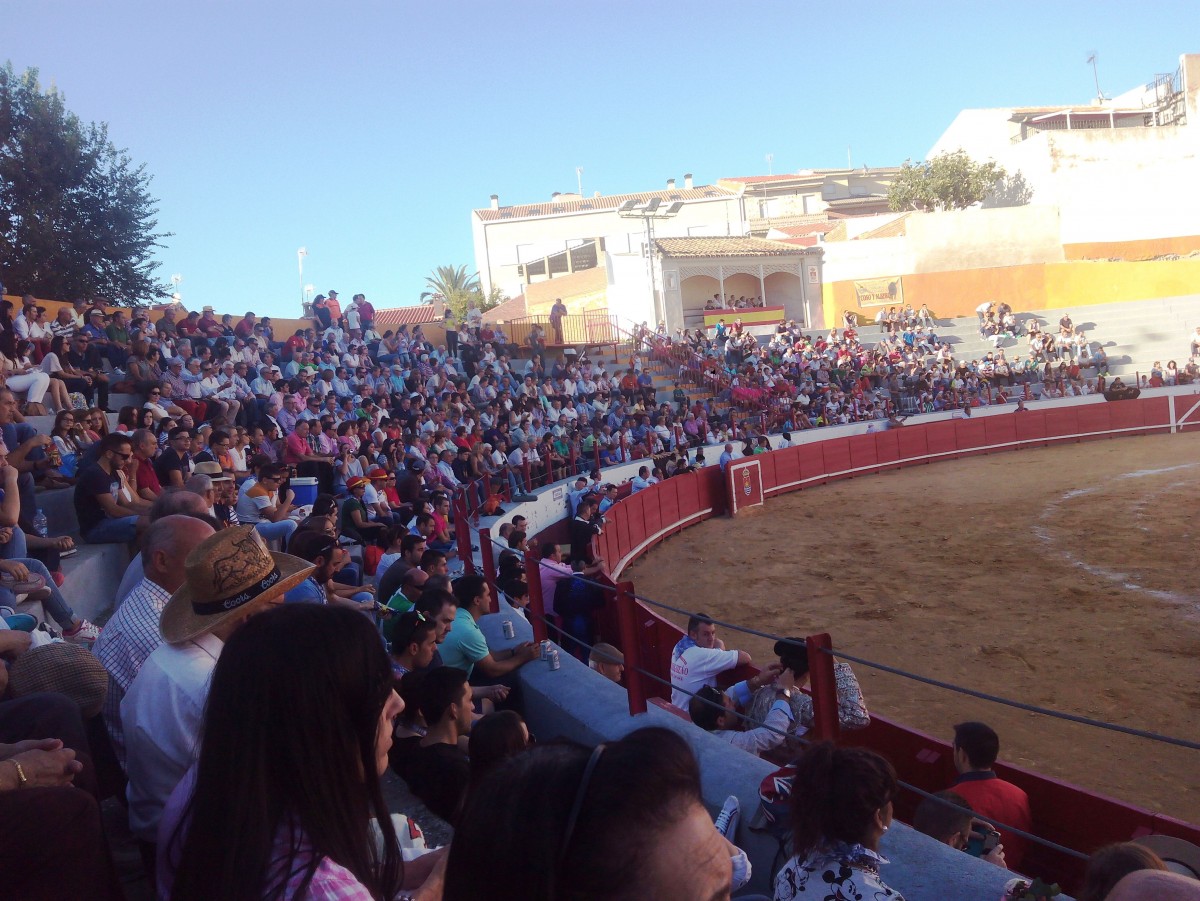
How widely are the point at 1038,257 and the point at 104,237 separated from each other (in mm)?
36029

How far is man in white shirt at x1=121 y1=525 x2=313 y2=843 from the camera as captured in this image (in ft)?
7.05

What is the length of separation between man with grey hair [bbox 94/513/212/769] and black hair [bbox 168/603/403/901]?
4.91 feet

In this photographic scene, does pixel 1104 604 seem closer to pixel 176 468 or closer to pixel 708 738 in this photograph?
pixel 708 738

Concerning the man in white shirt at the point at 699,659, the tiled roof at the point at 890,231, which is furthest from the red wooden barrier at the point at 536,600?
the tiled roof at the point at 890,231

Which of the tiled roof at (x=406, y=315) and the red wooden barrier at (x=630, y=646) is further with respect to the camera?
the tiled roof at (x=406, y=315)

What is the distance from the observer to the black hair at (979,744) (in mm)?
3854

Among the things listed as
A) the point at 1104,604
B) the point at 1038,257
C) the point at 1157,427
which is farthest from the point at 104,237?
the point at 1038,257

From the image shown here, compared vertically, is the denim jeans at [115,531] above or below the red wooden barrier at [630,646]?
above

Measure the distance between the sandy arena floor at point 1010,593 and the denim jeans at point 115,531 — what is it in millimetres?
5611

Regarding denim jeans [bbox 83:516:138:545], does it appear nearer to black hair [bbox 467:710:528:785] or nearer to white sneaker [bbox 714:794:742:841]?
black hair [bbox 467:710:528:785]

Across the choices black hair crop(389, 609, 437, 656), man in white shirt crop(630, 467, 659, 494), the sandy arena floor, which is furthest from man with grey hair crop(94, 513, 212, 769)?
man in white shirt crop(630, 467, 659, 494)

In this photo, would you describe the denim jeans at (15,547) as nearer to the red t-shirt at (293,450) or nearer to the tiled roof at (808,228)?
the red t-shirt at (293,450)

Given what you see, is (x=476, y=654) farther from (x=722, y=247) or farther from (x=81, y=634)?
(x=722, y=247)

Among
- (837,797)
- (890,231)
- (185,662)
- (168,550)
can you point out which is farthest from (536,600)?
(890,231)
